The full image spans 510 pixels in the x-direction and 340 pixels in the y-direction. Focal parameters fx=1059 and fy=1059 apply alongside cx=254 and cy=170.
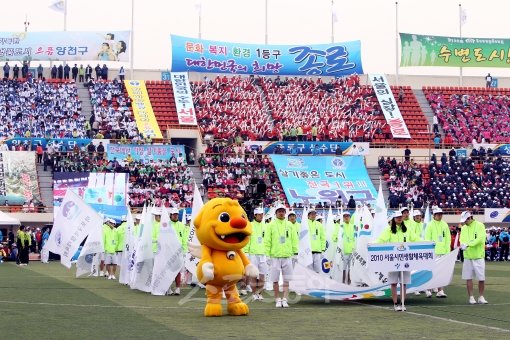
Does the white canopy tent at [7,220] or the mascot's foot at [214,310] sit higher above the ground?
the white canopy tent at [7,220]

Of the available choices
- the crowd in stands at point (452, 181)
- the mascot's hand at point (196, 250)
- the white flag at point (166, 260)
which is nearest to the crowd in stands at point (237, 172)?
the crowd in stands at point (452, 181)

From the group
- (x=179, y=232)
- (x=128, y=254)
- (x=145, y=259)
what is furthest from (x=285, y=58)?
(x=179, y=232)

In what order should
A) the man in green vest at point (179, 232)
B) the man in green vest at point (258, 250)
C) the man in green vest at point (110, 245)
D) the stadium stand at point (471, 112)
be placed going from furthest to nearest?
the stadium stand at point (471, 112) < the man in green vest at point (110, 245) < the man in green vest at point (179, 232) < the man in green vest at point (258, 250)

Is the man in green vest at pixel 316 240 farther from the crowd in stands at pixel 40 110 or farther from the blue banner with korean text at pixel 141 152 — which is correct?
the crowd in stands at pixel 40 110

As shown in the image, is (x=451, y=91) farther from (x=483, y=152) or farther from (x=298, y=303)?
(x=298, y=303)

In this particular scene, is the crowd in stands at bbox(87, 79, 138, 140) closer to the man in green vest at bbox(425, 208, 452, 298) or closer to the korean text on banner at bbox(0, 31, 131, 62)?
the korean text on banner at bbox(0, 31, 131, 62)

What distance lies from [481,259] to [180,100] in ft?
125

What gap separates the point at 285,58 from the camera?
61156mm

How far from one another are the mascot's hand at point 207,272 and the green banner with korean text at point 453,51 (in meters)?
47.4

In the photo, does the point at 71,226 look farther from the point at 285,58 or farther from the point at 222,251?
the point at 285,58

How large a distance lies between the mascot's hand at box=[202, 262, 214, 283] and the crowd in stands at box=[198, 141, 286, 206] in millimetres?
30469

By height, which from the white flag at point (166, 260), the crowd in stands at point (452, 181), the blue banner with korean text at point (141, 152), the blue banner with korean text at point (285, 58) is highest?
the blue banner with korean text at point (285, 58)

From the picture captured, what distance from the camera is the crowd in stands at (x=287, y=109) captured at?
56.0 metres

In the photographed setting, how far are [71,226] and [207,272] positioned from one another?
48.9ft
